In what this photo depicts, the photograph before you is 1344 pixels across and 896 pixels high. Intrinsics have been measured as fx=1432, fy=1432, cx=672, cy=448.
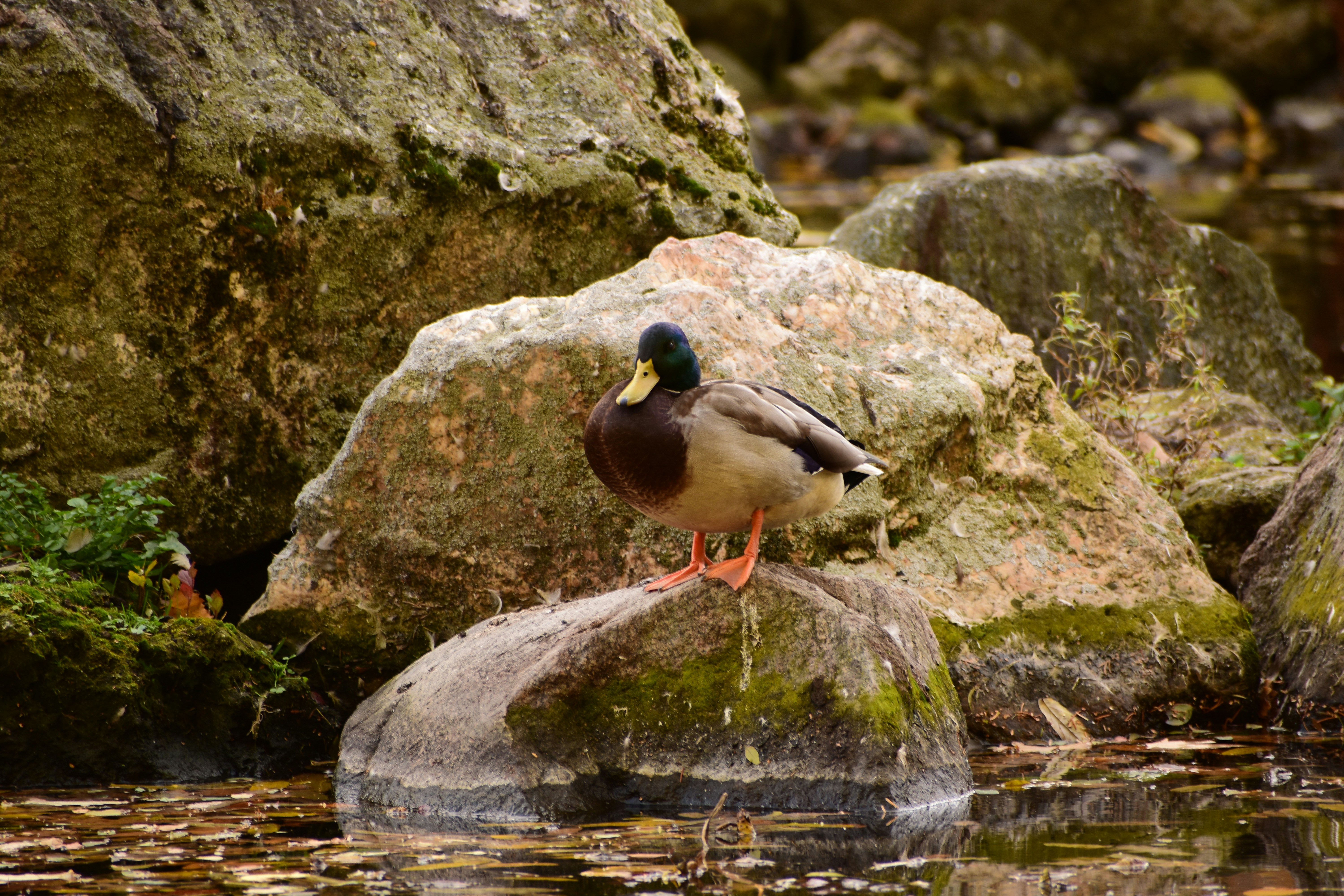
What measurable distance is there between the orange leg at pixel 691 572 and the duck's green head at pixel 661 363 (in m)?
0.55

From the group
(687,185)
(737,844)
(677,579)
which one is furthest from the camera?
(687,185)

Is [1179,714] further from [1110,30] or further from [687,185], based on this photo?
[1110,30]

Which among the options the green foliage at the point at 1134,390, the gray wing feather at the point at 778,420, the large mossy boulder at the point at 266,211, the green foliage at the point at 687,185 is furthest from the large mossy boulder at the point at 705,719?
the green foliage at the point at 687,185

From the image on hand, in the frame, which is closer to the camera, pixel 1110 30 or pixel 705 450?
pixel 705 450

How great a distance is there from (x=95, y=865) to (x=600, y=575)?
210 cm

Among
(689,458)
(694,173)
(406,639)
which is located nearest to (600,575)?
(406,639)

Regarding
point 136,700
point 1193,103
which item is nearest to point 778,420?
point 136,700

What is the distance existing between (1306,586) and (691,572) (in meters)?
2.64

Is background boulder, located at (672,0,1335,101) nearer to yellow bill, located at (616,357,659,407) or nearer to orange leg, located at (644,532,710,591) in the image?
orange leg, located at (644,532,710,591)

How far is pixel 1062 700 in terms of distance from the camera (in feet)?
17.5

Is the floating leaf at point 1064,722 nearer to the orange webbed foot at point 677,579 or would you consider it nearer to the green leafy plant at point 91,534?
the orange webbed foot at point 677,579

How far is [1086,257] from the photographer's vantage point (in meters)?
9.51

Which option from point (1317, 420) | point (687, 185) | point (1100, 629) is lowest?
point (1100, 629)

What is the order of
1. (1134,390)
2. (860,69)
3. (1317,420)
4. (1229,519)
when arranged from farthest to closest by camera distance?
(860,69) < (1317,420) < (1134,390) < (1229,519)
